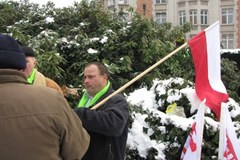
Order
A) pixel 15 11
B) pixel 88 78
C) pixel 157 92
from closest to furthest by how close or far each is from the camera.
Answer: pixel 88 78 < pixel 157 92 < pixel 15 11

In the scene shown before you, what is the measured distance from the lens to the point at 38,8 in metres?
9.56

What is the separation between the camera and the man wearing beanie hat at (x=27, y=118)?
1.95 metres

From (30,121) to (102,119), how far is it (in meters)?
1.33

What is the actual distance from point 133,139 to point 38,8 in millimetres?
5391

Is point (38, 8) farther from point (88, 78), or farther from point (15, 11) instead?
point (88, 78)

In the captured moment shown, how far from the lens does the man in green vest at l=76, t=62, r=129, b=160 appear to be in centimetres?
326

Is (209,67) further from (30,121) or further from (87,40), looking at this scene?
(87,40)

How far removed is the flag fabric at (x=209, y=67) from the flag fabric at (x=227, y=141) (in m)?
0.16

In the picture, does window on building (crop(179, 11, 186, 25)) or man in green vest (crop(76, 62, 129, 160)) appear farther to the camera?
window on building (crop(179, 11, 186, 25))

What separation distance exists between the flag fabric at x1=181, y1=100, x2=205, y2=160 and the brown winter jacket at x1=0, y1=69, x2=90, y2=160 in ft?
9.23

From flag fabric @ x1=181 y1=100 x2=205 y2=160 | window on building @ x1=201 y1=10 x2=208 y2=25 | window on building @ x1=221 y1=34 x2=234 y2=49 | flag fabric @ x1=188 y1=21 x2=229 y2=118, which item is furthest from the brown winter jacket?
window on building @ x1=201 y1=10 x2=208 y2=25

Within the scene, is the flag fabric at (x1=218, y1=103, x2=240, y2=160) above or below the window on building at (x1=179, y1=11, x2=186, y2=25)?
above

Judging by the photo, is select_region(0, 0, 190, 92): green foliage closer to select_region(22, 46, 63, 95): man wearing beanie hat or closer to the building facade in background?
select_region(22, 46, 63, 95): man wearing beanie hat

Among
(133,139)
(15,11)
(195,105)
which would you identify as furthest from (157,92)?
(15,11)
